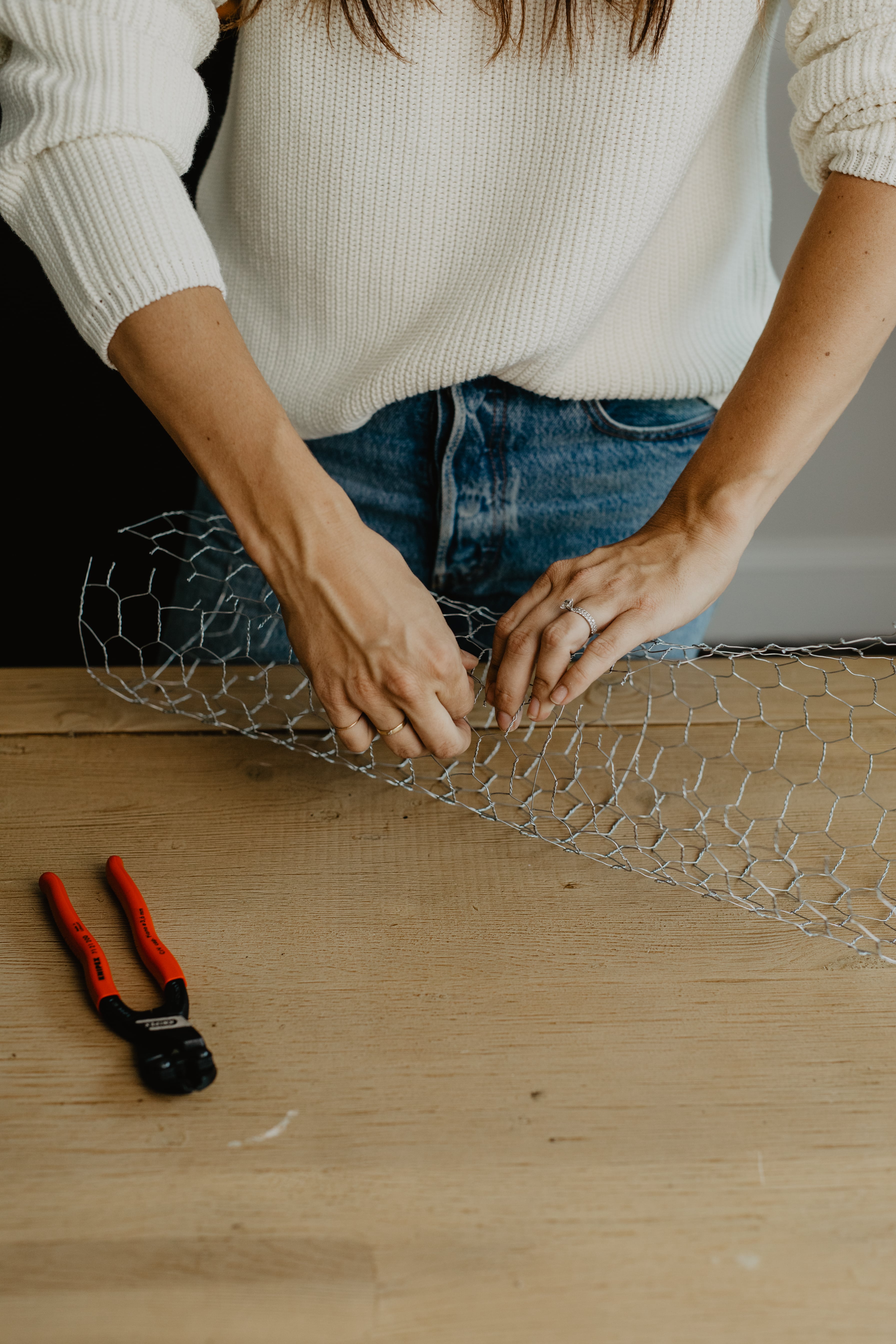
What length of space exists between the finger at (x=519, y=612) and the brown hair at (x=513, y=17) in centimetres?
31

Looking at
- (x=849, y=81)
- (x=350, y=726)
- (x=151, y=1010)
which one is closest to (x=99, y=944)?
(x=151, y=1010)

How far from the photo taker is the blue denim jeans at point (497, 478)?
0.68 m

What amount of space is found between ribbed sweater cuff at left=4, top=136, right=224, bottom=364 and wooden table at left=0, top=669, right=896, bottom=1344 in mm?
289

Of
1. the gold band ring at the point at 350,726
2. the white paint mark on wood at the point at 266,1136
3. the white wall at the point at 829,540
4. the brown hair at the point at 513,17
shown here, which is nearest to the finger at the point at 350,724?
the gold band ring at the point at 350,726

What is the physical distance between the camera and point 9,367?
1.12 m

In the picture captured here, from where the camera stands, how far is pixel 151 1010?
1.54 feet

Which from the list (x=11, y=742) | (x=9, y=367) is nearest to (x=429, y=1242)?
(x=11, y=742)

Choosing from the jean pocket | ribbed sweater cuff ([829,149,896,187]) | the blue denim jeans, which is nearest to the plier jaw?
Answer: the blue denim jeans

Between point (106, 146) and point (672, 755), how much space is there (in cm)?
49

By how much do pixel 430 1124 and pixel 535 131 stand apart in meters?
0.56

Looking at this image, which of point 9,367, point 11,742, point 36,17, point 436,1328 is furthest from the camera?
point 9,367

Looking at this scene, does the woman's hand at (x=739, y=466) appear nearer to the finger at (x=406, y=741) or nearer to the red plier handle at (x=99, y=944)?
the finger at (x=406, y=741)

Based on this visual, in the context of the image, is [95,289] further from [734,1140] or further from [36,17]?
[734,1140]

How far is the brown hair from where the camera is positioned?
548 mm
